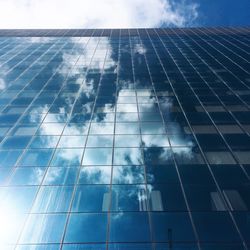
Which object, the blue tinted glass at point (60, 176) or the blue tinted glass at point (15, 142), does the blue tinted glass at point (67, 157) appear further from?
the blue tinted glass at point (15, 142)

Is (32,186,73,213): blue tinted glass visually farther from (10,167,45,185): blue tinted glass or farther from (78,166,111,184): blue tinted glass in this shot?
(78,166,111,184): blue tinted glass

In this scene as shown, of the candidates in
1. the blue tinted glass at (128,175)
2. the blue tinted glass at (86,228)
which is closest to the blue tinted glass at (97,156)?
the blue tinted glass at (128,175)

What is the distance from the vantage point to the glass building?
48.5 feet

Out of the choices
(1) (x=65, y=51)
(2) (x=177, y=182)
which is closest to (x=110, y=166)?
(2) (x=177, y=182)

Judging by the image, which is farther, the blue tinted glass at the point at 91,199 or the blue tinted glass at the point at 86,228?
the blue tinted glass at the point at 91,199

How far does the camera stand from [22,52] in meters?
45.4

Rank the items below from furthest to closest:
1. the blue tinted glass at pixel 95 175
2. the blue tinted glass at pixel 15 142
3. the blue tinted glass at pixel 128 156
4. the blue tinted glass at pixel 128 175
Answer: the blue tinted glass at pixel 15 142 → the blue tinted glass at pixel 128 156 → the blue tinted glass at pixel 95 175 → the blue tinted glass at pixel 128 175

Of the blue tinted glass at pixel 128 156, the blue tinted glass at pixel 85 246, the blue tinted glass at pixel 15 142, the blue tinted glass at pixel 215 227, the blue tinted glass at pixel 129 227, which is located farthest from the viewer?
the blue tinted glass at pixel 15 142

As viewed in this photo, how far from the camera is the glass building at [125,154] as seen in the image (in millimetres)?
14789

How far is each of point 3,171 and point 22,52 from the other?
31906 millimetres

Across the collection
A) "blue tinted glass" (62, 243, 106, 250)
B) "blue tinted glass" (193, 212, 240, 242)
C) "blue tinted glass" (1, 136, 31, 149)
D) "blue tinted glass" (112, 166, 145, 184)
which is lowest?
"blue tinted glass" (62, 243, 106, 250)

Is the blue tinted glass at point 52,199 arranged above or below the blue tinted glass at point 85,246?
above

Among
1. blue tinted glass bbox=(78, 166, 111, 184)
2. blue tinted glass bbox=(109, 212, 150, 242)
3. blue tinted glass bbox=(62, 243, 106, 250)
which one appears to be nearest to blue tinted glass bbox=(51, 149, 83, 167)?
blue tinted glass bbox=(78, 166, 111, 184)

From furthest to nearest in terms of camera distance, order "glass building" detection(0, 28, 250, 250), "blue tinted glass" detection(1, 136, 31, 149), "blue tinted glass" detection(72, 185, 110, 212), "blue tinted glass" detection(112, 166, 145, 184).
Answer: "blue tinted glass" detection(1, 136, 31, 149) < "blue tinted glass" detection(112, 166, 145, 184) < "blue tinted glass" detection(72, 185, 110, 212) < "glass building" detection(0, 28, 250, 250)
